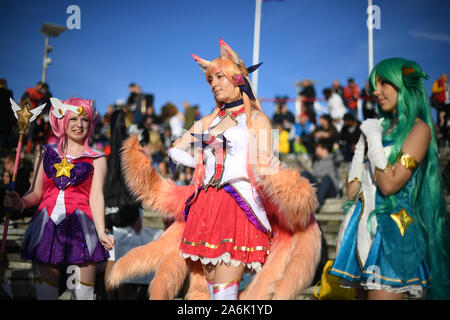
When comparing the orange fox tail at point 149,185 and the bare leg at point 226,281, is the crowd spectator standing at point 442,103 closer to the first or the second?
the orange fox tail at point 149,185

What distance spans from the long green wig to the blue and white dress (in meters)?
0.05

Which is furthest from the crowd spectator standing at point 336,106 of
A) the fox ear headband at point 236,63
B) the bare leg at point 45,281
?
the bare leg at point 45,281

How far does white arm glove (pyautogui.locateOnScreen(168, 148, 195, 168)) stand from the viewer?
276cm

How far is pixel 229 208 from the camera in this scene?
8.07 ft

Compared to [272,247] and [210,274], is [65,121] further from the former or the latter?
[272,247]

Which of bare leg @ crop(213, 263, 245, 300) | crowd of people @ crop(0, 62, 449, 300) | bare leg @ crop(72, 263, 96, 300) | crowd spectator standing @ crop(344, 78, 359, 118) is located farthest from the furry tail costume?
crowd spectator standing @ crop(344, 78, 359, 118)

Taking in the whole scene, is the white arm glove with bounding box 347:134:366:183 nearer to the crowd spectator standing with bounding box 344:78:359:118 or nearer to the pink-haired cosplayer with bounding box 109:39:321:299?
the pink-haired cosplayer with bounding box 109:39:321:299

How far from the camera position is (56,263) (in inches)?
97.6

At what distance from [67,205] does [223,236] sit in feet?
3.68

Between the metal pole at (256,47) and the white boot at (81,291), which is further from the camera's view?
the metal pole at (256,47)

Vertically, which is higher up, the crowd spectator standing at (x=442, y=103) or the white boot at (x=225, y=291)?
the crowd spectator standing at (x=442, y=103)

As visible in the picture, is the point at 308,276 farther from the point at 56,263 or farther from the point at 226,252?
the point at 56,263

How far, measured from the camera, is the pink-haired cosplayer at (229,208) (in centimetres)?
237
